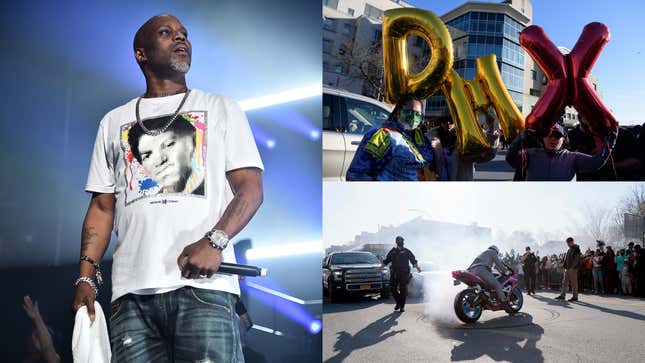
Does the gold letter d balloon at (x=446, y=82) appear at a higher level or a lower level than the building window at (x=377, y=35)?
lower

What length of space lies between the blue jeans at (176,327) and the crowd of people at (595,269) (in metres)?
1.62

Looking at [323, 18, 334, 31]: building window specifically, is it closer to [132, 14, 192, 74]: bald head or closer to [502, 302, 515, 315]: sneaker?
[132, 14, 192, 74]: bald head

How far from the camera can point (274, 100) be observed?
2.27 meters

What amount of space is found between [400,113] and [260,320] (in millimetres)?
1255

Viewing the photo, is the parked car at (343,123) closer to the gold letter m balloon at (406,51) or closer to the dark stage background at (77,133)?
the gold letter m balloon at (406,51)

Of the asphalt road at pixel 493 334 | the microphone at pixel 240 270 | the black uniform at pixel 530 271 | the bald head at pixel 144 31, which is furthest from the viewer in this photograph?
the black uniform at pixel 530 271

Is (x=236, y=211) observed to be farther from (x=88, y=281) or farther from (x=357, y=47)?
(x=357, y=47)

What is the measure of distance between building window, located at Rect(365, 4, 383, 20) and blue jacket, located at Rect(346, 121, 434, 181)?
24.3 inches

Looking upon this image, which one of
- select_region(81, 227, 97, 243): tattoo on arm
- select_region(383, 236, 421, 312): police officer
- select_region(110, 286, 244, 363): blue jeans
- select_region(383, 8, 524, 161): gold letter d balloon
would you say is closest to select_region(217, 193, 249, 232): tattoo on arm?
select_region(110, 286, 244, 363): blue jeans

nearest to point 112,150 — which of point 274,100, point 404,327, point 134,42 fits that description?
point 134,42

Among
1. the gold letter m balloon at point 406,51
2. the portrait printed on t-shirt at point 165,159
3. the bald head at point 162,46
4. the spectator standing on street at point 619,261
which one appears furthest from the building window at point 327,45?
the spectator standing on street at point 619,261

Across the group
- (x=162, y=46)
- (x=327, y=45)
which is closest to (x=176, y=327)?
(x=162, y=46)

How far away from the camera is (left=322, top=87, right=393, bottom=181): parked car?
2.60 metres

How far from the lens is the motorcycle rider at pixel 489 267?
2643 mm
